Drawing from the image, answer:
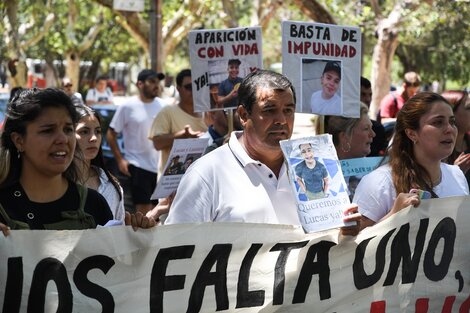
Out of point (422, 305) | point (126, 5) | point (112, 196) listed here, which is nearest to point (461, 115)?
point (422, 305)

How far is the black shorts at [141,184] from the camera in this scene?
31.8ft

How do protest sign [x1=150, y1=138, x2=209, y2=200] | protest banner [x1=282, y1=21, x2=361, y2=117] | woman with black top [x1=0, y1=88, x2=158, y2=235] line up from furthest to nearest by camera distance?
protest sign [x1=150, y1=138, x2=209, y2=200] → protest banner [x1=282, y1=21, x2=361, y2=117] → woman with black top [x1=0, y1=88, x2=158, y2=235]

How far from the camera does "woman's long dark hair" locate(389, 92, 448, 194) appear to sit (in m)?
4.72

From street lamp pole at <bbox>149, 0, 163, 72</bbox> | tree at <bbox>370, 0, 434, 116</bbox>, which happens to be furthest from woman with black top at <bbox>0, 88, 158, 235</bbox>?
tree at <bbox>370, 0, 434, 116</bbox>

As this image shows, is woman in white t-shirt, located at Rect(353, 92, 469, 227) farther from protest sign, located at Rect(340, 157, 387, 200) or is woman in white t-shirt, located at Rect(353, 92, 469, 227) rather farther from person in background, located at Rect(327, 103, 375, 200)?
person in background, located at Rect(327, 103, 375, 200)

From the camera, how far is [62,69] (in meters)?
54.6

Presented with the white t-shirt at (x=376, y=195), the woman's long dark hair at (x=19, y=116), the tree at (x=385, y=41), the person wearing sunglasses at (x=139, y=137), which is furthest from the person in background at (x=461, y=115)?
the tree at (x=385, y=41)

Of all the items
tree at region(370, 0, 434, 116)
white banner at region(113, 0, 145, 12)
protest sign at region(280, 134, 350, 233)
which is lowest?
protest sign at region(280, 134, 350, 233)

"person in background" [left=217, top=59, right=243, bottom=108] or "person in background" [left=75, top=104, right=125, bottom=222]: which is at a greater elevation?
"person in background" [left=217, top=59, right=243, bottom=108]

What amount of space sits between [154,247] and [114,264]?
7.2 inches

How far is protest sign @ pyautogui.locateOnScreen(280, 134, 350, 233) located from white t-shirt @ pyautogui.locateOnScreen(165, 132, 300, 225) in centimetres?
20

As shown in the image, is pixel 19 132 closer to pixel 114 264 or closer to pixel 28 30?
pixel 114 264

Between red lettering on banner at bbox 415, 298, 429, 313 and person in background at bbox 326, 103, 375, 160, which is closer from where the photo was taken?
red lettering on banner at bbox 415, 298, 429, 313

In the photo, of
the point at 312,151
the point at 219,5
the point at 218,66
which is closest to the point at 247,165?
the point at 312,151
